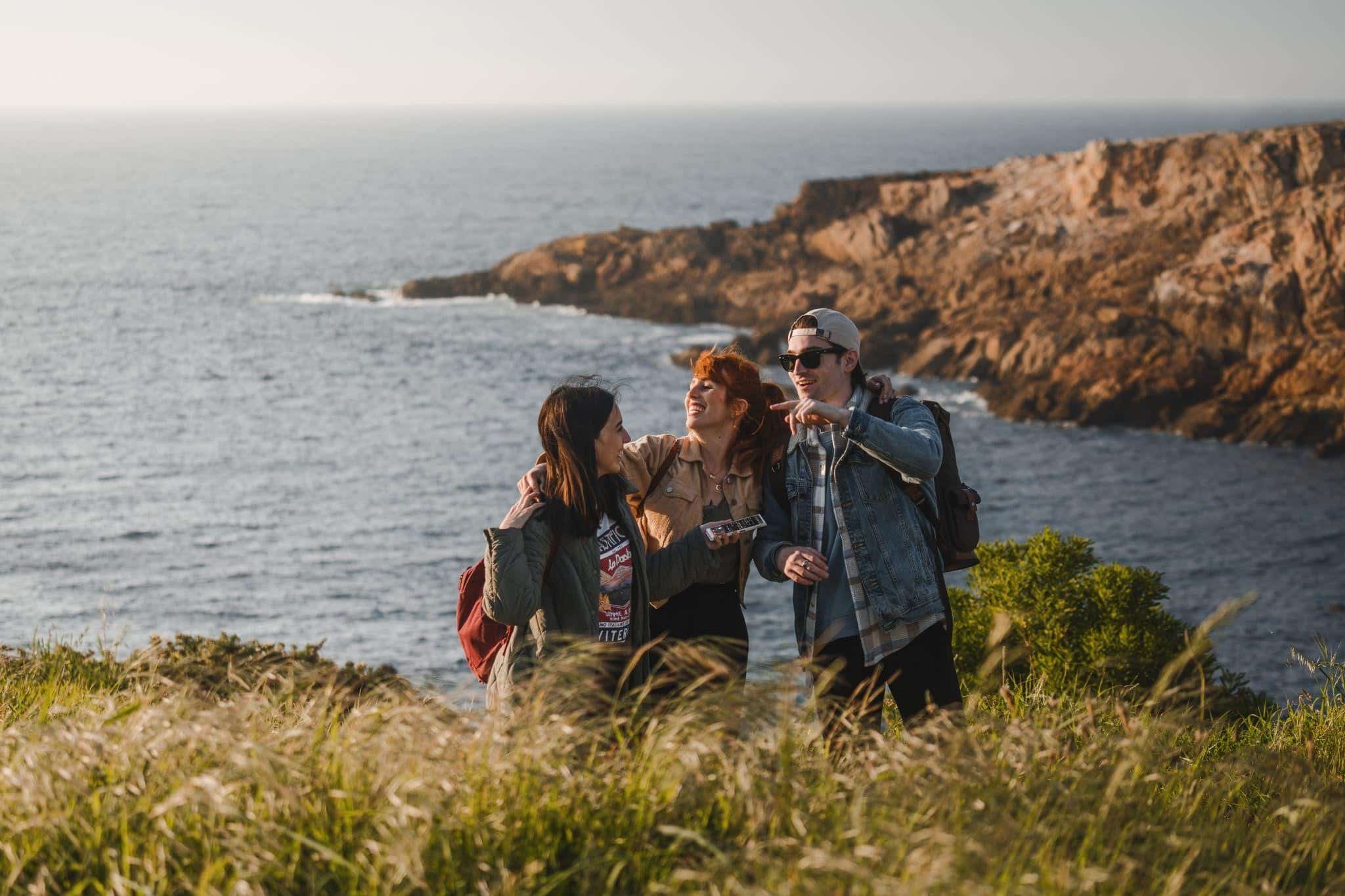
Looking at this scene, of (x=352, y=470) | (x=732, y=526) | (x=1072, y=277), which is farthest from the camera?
(x=1072, y=277)

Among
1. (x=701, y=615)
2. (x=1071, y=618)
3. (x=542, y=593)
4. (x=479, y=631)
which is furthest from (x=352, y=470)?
(x=542, y=593)

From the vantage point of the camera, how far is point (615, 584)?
5.32 meters

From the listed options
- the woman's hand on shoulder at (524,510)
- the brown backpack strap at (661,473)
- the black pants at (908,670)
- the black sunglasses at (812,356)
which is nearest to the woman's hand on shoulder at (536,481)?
the woman's hand on shoulder at (524,510)

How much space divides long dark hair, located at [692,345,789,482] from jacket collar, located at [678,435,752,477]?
0.03 metres

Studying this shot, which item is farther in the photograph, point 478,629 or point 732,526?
point 732,526

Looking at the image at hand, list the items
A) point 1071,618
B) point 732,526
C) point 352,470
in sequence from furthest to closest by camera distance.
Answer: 1. point 352,470
2. point 1071,618
3. point 732,526

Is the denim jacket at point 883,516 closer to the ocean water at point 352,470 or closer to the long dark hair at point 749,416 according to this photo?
the long dark hair at point 749,416

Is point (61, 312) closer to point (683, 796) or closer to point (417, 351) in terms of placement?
point (417, 351)

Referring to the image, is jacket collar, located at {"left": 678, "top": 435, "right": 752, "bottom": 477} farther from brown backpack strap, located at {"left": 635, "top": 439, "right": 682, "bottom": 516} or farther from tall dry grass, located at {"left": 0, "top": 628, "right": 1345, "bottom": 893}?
tall dry grass, located at {"left": 0, "top": 628, "right": 1345, "bottom": 893}

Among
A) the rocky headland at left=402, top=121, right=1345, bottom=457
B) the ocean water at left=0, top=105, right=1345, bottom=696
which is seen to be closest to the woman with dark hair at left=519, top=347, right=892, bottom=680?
the ocean water at left=0, top=105, right=1345, bottom=696

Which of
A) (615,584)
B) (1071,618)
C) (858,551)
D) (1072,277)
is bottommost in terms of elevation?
(1071,618)

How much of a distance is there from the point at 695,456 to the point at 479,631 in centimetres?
134

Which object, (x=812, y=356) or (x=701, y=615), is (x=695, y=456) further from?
(x=812, y=356)

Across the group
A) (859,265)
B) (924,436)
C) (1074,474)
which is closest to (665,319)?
(859,265)
